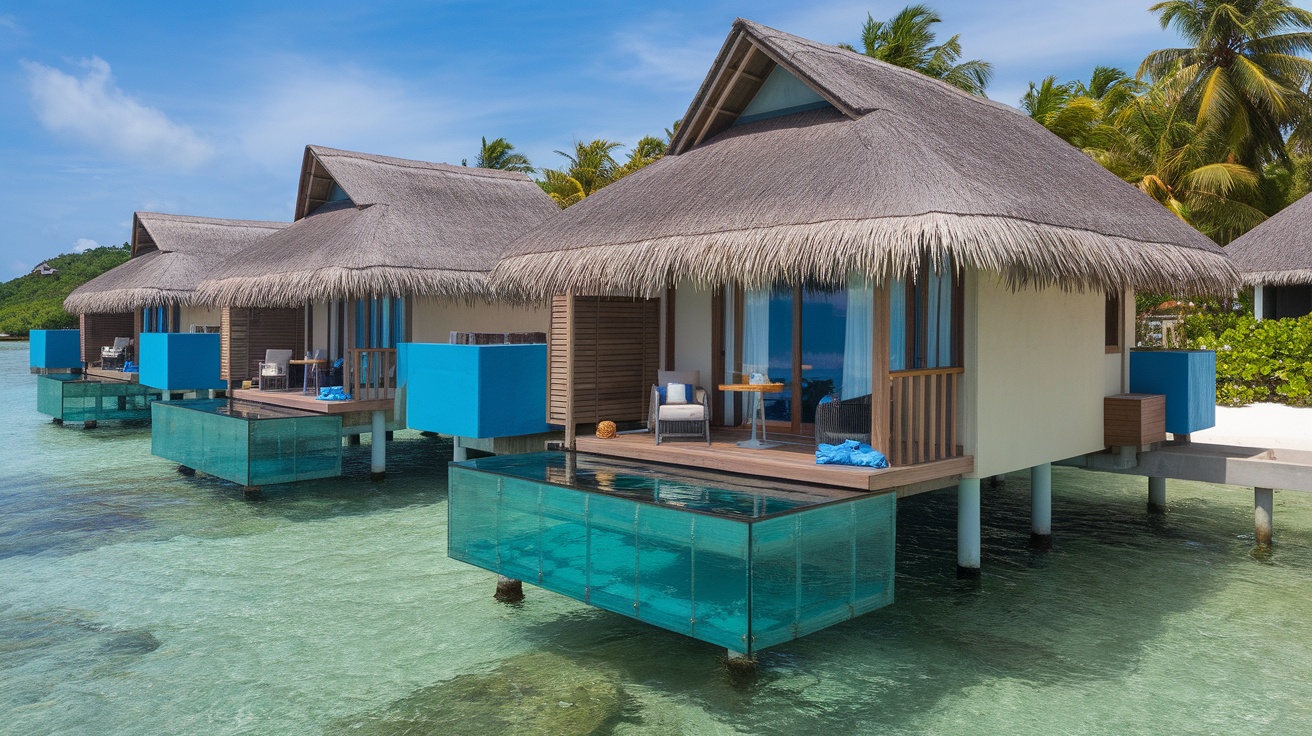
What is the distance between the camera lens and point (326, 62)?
56.8 ft

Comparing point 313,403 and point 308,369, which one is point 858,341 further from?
point 308,369

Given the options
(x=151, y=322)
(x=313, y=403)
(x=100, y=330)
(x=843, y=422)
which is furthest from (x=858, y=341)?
(x=100, y=330)

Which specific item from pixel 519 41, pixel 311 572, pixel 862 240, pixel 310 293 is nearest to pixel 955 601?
pixel 862 240

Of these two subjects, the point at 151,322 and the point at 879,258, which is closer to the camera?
the point at 879,258

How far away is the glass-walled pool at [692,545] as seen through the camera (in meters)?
5.11

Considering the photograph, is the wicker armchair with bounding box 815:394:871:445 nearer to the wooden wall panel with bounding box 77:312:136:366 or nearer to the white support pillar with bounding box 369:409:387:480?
the white support pillar with bounding box 369:409:387:480

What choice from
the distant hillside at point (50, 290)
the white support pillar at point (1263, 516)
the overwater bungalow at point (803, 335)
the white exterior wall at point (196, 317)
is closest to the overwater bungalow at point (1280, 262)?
the white support pillar at point (1263, 516)

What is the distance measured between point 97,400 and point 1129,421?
1735 centimetres

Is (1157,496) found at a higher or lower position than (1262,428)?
lower

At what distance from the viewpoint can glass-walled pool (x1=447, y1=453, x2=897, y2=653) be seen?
5.11 m

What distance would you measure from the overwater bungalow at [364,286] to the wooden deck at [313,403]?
2 centimetres

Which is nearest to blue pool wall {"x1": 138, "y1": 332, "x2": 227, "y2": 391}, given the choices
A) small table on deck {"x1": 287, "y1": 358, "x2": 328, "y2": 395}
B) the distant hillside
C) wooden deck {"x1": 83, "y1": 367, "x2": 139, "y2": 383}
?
small table on deck {"x1": 287, "y1": 358, "x2": 328, "y2": 395}

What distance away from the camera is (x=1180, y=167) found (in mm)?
25516

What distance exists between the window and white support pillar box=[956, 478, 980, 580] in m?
3.23
